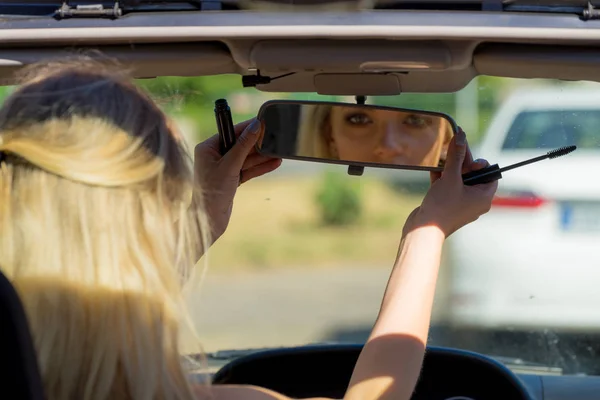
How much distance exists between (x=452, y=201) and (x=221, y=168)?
66cm

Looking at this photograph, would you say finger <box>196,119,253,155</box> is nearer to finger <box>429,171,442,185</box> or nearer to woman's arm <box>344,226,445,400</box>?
finger <box>429,171,442,185</box>

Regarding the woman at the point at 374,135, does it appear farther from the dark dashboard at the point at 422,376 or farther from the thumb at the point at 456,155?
the dark dashboard at the point at 422,376

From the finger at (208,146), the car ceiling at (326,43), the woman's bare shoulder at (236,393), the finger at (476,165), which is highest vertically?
the car ceiling at (326,43)

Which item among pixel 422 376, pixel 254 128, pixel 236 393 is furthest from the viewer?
pixel 422 376

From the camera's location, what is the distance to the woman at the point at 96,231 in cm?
157

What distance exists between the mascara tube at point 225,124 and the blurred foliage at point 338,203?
9995 mm

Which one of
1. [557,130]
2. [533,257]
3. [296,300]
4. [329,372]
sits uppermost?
[557,130]

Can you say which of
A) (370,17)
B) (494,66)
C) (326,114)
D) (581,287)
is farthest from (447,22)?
(581,287)

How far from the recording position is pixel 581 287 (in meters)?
6.19

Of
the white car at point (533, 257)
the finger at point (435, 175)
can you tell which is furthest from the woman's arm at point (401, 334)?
the white car at point (533, 257)

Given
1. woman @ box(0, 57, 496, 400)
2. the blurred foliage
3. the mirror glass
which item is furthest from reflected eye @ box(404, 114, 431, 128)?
the blurred foliage

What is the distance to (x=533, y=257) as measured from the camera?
21.4 feet

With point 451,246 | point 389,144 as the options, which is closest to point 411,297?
point 389,144

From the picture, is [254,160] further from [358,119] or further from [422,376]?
[422,376]
